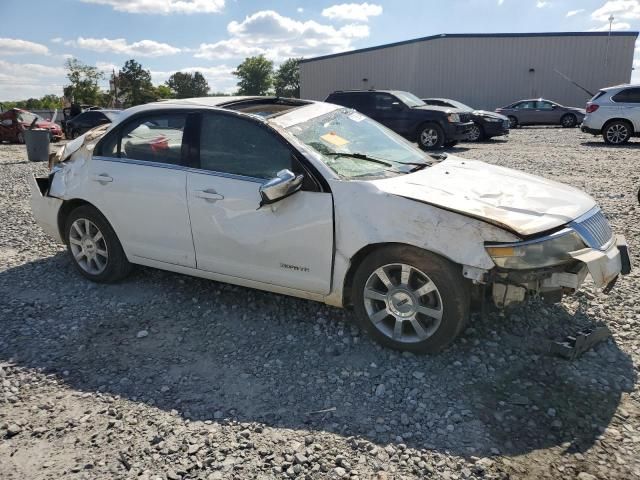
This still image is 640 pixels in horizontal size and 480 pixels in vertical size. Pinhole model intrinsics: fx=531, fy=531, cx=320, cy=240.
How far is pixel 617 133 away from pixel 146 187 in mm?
15137

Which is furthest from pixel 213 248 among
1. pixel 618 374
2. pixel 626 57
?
pixel 626 57

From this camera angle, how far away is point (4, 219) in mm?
7359

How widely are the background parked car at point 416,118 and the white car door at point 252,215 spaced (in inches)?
453

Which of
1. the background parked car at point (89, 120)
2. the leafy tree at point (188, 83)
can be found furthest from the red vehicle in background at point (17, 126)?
the leafy tree at point (188, 83)

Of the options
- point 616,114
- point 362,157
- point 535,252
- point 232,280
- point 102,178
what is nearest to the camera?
point 535,252

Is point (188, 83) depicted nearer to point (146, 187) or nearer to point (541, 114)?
point (541, 114)

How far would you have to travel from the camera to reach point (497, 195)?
3451 mm

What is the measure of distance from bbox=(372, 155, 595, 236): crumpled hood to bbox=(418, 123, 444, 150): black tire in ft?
36.0

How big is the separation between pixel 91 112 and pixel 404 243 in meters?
18.7

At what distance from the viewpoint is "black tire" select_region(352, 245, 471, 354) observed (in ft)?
10.5

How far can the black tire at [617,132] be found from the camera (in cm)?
1508

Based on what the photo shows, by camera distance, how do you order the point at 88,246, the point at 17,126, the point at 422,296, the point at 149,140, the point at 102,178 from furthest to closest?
1. the point at 17,126
2. the point at 88,246
3. the point at 102,178
4. the point at 149,140
5. the point at 422,296

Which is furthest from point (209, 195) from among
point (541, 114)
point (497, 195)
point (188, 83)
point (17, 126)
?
point (188, 83)

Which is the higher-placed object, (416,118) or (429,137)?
(416,118)
